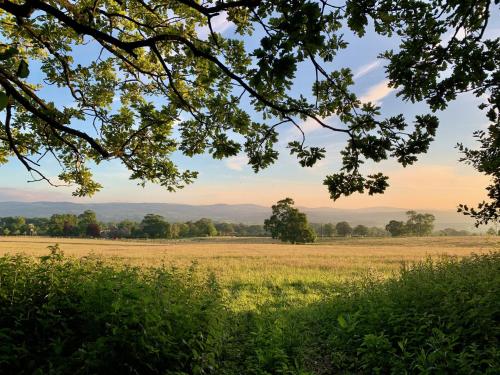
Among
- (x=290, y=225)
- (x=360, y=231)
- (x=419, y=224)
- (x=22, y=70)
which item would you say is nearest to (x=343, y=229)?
(x=360, y=231)

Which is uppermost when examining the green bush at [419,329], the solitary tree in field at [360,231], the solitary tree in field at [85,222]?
the solitary tree in field at [85,222]

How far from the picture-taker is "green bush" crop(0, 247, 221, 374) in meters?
5.71

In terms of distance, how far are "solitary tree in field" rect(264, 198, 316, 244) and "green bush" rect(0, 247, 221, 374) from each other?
2913 inches

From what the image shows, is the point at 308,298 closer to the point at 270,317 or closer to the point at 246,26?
the point at 270,317

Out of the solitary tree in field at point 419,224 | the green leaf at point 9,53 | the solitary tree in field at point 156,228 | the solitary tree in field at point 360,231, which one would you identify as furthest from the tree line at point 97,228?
the green leaf at point 9,53

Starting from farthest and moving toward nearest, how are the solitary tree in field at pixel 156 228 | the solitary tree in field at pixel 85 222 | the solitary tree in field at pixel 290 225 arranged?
1. the solitary tree in field at pixel 156 228
2. the solitary tree in field at pixel 85 222
3. the solitary tree in field at pixel 290 225

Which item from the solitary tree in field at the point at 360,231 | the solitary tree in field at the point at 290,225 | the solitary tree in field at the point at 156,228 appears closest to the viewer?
the solitary tree in field at the point at 290,225

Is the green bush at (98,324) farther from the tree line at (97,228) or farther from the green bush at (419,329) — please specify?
the tree line at (97,228)

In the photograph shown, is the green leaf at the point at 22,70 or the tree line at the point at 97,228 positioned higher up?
the green leaf at the point at 22,70

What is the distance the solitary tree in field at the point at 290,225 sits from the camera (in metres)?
81.4

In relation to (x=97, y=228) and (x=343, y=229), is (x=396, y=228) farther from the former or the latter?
(x=97, y=228)

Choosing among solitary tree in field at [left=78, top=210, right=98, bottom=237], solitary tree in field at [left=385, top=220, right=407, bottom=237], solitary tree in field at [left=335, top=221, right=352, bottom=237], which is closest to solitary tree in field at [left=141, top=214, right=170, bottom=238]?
solitary tree in field at [left=78, top=210, right=98, bottom=237]

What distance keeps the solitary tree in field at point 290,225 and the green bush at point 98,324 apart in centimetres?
7399

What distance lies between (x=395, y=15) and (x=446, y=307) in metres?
5.94
